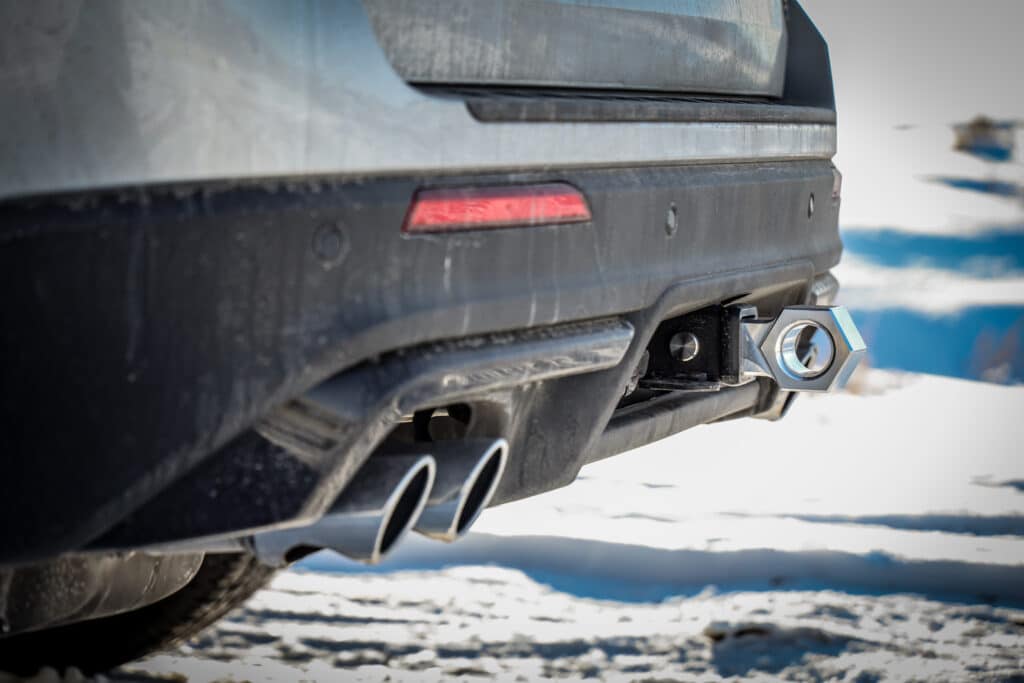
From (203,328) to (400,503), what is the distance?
1.35 ft

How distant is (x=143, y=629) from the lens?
10.4 feet

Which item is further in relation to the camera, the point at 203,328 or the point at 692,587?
the point at 692,587

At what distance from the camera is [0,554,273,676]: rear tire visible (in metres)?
3.08

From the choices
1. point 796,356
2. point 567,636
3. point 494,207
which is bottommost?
point 567,636

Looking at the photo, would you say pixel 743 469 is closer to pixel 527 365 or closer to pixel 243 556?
pixel 243 556

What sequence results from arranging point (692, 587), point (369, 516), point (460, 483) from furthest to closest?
point (692, 587), point (460, 483), point (369, 516)

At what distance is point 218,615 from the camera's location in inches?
124

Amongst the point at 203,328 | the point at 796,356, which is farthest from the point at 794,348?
the point at 203,328

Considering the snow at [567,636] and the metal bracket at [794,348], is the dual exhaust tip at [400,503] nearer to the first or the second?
the metal bracket at [794,348]

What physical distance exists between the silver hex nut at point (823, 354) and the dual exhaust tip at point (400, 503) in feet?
2.69

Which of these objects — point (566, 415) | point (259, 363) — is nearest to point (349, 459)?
point (259, 363)

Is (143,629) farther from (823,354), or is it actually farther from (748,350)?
(823,354)

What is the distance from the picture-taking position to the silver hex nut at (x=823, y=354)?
8.95 feet


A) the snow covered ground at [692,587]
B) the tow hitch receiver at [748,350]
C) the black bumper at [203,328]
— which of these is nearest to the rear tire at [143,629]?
the snow covered ground at [692,587]
